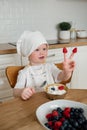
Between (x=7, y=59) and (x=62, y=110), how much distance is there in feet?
4.28

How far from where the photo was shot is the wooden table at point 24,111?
3.18ft

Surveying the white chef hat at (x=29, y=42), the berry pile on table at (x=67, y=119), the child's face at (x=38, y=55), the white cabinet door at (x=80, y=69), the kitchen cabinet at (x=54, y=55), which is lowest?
the white cabinet door at (x=80, y=69)

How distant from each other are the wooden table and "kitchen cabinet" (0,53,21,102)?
102 centimetres

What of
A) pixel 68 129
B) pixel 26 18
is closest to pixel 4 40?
pixel 26 18

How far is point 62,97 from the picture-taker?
125 cm

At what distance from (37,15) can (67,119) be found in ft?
6.96

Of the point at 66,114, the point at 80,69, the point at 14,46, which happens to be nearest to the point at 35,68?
the point at 66,114

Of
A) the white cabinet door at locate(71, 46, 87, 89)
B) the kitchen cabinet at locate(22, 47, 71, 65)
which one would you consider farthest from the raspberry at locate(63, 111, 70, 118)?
the white cabinet door at locate(71, 46, 87, 89)

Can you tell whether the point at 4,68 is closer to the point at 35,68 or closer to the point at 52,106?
the point at 35,68

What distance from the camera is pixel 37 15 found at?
2.90m

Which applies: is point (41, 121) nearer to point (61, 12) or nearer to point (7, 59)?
point (7, 59)

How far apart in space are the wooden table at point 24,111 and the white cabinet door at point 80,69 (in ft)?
4.58

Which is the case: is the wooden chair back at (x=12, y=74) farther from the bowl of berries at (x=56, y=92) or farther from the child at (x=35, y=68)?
the bowl of berries at (x=56, y=92)

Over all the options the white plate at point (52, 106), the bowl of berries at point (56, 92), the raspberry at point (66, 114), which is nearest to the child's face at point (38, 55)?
the bowl of berries at point (56, 92)
